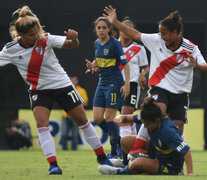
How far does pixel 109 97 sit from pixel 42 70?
2.15m

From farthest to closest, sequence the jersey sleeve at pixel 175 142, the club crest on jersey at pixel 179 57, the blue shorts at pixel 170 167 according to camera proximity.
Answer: the club crest on jersey at pixel 179 57
the blue shorts at pixel 170 167
the jersey sleeve at pixel 175 142

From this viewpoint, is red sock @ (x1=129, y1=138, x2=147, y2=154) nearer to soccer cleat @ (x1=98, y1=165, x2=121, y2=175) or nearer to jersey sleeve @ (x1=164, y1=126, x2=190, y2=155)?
soccer cleat @ (x1=98, y1=165, x2=121, y2=175)

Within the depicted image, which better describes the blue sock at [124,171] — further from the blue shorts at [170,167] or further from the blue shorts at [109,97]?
the blue shorts at [109,97]

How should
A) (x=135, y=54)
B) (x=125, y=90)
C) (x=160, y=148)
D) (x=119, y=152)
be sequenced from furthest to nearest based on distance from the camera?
(x=135, y=54)
(x=119, y=152)
(x=125, y=90)
(x=160, y=148)

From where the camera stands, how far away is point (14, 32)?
7.25 metres

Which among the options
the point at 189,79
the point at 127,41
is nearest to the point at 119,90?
the point at 127,41

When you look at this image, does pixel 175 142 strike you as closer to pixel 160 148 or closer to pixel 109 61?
pixel 160 148

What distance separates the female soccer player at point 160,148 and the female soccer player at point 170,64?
0.71 meters

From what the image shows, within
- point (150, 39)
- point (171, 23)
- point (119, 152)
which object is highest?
point (171, 23)

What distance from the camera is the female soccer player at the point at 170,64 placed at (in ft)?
23.1

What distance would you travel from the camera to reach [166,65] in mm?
7188

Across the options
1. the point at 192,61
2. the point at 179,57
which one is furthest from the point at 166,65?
the point at 192,61

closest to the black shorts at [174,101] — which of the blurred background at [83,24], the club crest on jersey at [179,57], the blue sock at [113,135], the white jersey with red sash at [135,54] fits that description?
the club crest on jersey at [179,57]

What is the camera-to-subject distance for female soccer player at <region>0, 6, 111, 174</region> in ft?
22.5
